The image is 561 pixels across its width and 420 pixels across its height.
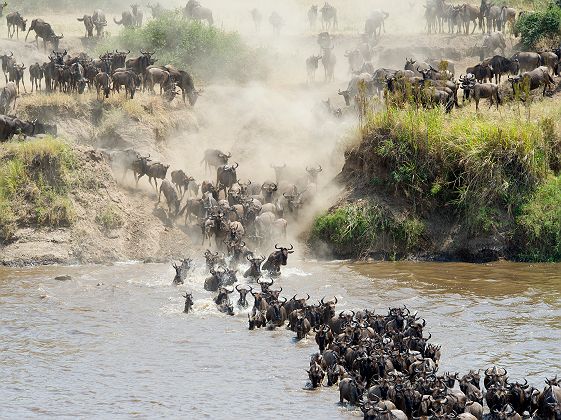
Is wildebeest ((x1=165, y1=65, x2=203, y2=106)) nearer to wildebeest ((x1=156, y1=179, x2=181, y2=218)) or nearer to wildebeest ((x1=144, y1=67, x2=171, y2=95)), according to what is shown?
wildebeest ((x1=144, y1=67, x2=171, y2=95))

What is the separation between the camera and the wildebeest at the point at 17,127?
28922 mm

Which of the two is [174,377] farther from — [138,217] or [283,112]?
[283,112]

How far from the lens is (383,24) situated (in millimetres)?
49719

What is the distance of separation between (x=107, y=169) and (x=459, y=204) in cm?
961

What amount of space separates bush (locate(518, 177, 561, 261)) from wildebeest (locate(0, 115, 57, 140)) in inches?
542

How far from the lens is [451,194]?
26781 mm

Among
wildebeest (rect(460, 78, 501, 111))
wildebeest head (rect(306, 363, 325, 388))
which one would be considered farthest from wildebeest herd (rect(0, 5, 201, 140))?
wildebeest head (rect(306, 363, 325, 388))

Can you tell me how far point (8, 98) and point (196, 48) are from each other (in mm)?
11147

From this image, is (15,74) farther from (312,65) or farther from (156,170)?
(312,65)

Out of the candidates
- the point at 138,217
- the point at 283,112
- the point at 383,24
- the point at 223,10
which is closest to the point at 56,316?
the point at 138,217

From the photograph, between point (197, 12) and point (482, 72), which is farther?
point (197, 12)

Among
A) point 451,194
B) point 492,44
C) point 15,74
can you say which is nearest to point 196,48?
point 15,74

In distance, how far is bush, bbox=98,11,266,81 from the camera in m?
41.2

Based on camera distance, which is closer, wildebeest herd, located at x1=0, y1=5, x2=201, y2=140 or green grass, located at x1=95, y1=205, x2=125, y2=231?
green grass, located at x1=95, y1=205, x2=125, y2=231
